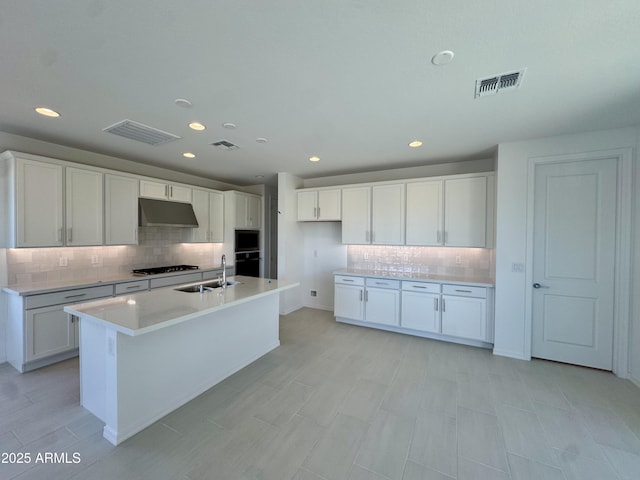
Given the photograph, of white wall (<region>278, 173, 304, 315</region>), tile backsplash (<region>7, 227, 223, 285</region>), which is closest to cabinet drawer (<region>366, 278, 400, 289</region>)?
white wall (<region>278, 173, 304, 315</region>)

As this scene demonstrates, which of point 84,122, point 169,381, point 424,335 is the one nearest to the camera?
point 169,381

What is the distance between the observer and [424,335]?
3922 mm

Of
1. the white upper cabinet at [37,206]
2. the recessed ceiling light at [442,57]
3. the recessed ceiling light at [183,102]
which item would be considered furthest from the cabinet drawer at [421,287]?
the white upper cabinet at [37,206]

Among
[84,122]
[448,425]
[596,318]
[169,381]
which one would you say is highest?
[84,122]

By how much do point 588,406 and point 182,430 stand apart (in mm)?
3475

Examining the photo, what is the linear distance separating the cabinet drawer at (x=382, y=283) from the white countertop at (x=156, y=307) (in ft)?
5.78

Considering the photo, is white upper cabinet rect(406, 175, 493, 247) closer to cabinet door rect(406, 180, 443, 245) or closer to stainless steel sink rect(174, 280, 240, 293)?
cabinet door rect(406, 180, 443, 245)

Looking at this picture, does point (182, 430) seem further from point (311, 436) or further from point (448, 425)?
point (448, 425)

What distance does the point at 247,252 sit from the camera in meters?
5.45

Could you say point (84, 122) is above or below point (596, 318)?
above

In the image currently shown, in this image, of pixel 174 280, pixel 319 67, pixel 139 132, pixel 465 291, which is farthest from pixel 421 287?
pixel 139 132

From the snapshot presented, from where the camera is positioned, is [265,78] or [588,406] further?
[588,406]

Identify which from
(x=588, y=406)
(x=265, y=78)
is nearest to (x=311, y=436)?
(x=588, y=406)

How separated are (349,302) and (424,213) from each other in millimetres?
1868
